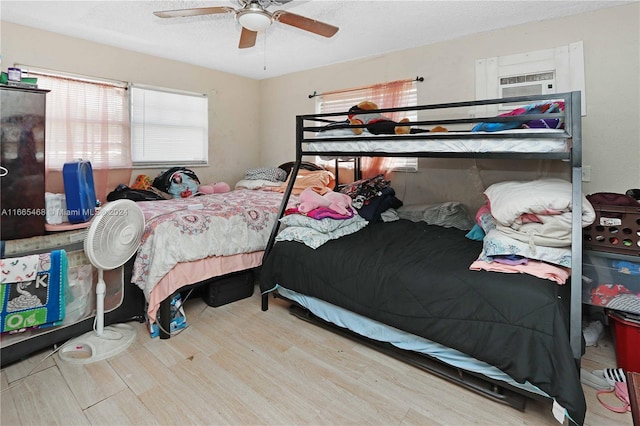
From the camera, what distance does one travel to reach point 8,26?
9.57ft

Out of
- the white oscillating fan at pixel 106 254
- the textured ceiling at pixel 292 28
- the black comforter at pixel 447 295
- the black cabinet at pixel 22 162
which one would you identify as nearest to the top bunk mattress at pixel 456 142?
the black comforter at pixel 447 295

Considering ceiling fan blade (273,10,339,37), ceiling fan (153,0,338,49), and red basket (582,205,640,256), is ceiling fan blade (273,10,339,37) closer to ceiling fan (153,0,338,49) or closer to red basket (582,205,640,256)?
ceiling fan (153,0,338,49)

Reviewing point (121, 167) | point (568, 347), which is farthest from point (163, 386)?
point (121, 167)

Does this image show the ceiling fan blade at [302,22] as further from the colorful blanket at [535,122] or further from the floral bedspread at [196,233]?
the floral bedspread at [196,233]

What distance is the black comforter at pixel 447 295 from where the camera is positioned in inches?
55.0

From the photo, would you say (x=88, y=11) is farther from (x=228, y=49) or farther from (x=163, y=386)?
(x=163, y=386)

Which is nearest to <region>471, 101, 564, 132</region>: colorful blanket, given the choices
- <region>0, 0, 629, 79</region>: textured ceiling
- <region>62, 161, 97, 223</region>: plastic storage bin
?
<region>0, 0, 629, 79</region>: textured ceiling

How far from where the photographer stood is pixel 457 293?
65.1 inches

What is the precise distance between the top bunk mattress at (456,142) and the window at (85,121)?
8.01 ft

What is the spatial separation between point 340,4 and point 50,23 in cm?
261

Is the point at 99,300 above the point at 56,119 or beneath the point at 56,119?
beneath

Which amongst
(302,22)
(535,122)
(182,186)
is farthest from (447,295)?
(182,186)

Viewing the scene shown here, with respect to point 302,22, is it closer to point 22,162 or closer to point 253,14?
point 253,14

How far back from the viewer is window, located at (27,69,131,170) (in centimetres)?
313
